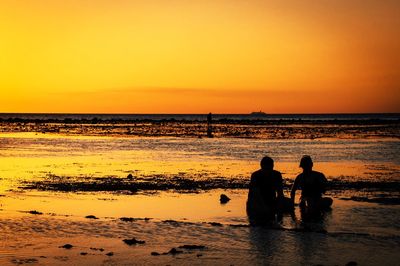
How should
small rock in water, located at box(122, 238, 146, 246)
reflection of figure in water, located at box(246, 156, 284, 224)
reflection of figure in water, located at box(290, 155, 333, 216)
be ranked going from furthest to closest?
reflection of figure in water, located at box(290, 155, 333, 216)
reflection of figure in water, located at box(246, 156, 284, 224)
small rock in water, located at box(122, 238, 146, 246)

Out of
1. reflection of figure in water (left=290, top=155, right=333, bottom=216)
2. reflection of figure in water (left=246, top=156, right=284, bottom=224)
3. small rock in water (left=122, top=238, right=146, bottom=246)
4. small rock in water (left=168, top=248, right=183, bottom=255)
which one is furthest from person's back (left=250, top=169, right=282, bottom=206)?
small rock in water (left=168, top=248, right=183, bottom=255)

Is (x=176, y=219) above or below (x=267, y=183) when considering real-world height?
below

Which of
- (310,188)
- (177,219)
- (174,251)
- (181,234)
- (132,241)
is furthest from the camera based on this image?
(310,188)

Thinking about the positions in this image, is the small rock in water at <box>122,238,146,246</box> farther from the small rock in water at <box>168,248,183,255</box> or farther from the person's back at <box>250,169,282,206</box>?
the person's back at <box>250,169,282,206</box>

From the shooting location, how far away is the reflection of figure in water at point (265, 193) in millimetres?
14156

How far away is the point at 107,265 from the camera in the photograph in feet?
31.4

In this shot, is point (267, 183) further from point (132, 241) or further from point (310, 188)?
point (132, 241)

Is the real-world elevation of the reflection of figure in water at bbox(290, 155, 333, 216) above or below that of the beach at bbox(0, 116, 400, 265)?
above

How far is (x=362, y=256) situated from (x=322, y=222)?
3329 mm

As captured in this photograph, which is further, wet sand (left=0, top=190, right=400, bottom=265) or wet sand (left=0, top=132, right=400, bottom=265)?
wet sand (left=0, top=132, right=400, bottom=265)

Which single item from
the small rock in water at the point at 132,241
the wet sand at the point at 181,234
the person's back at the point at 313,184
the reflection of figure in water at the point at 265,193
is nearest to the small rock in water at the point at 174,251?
the wet sand at the point at 181,234

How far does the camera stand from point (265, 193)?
47.5ft

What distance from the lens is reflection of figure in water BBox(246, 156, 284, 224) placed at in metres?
14.2

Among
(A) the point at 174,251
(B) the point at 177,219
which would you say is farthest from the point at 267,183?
(A) the point at 174,251
